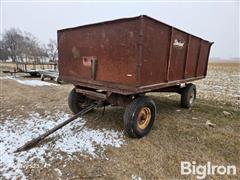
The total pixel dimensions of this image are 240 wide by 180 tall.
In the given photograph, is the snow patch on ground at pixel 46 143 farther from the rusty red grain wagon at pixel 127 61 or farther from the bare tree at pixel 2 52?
the bare tree at pixel 2 52

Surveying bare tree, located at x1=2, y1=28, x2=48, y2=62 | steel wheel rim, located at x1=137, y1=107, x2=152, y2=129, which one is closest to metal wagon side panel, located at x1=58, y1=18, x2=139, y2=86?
steel wheel rim, located at x1=137, y1=107, x2=152, y2=129

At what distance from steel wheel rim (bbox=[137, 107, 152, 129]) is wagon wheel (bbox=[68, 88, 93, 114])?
5.31ft

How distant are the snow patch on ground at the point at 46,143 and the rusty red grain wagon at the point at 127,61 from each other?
1.93 ft

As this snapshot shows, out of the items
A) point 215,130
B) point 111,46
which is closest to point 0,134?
point 111,46

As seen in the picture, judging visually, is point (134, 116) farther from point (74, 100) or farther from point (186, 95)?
point (186, 95)

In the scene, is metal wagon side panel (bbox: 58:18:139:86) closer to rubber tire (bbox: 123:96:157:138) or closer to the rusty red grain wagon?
the rusty red grain wagon

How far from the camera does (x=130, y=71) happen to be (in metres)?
3.18

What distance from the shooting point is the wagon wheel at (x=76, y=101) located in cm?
457

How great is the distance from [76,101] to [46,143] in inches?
58.7

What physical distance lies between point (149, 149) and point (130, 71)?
1.39 m

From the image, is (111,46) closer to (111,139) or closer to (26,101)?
(111,139)

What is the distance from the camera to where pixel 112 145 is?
10.8 feet

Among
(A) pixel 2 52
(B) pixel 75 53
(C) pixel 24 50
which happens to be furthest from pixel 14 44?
(B) pixel 75 53

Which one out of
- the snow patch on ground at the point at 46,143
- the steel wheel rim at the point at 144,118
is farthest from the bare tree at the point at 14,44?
the steel wheel rim at the point at 144,118
